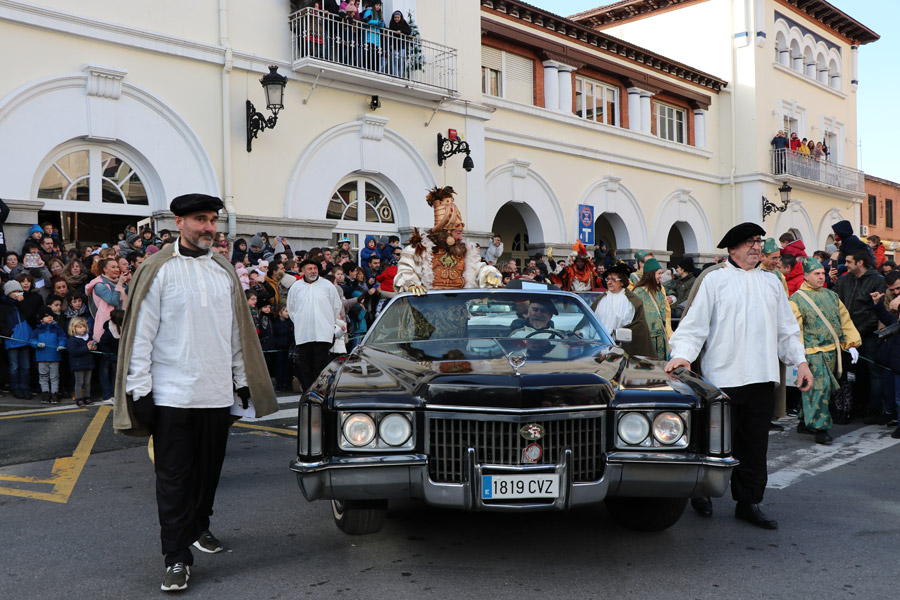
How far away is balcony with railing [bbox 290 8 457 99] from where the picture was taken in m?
15.8

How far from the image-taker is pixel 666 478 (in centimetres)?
404

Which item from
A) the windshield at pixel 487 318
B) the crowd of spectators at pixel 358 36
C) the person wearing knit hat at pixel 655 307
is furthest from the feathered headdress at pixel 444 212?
the crowd of spectators at pixel 358 36

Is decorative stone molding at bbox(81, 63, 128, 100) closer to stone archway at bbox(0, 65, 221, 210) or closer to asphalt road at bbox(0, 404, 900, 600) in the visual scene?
stone archway at bbox(0, 65, 221, 210)

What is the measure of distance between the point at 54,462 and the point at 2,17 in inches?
331

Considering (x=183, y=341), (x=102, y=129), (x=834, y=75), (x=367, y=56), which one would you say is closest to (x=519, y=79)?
(x=367, y=56)

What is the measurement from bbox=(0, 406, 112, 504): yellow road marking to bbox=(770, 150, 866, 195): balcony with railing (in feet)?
91.7

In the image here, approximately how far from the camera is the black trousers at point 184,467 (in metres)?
3.98

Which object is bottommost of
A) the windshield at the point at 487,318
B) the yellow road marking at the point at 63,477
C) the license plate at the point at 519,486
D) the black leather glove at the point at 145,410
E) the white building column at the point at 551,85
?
the yellow road marking at the point at 63,477

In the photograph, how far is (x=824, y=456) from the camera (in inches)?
292

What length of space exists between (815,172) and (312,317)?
28.9 meters

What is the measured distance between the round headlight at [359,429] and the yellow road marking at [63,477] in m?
2.80

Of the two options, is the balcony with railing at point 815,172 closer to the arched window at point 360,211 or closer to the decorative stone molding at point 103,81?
the arched window at point 360,211

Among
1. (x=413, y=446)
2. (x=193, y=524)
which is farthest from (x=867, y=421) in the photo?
(x=193, y=524)

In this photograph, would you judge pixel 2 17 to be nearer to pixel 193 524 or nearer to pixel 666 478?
pixel 193 524
